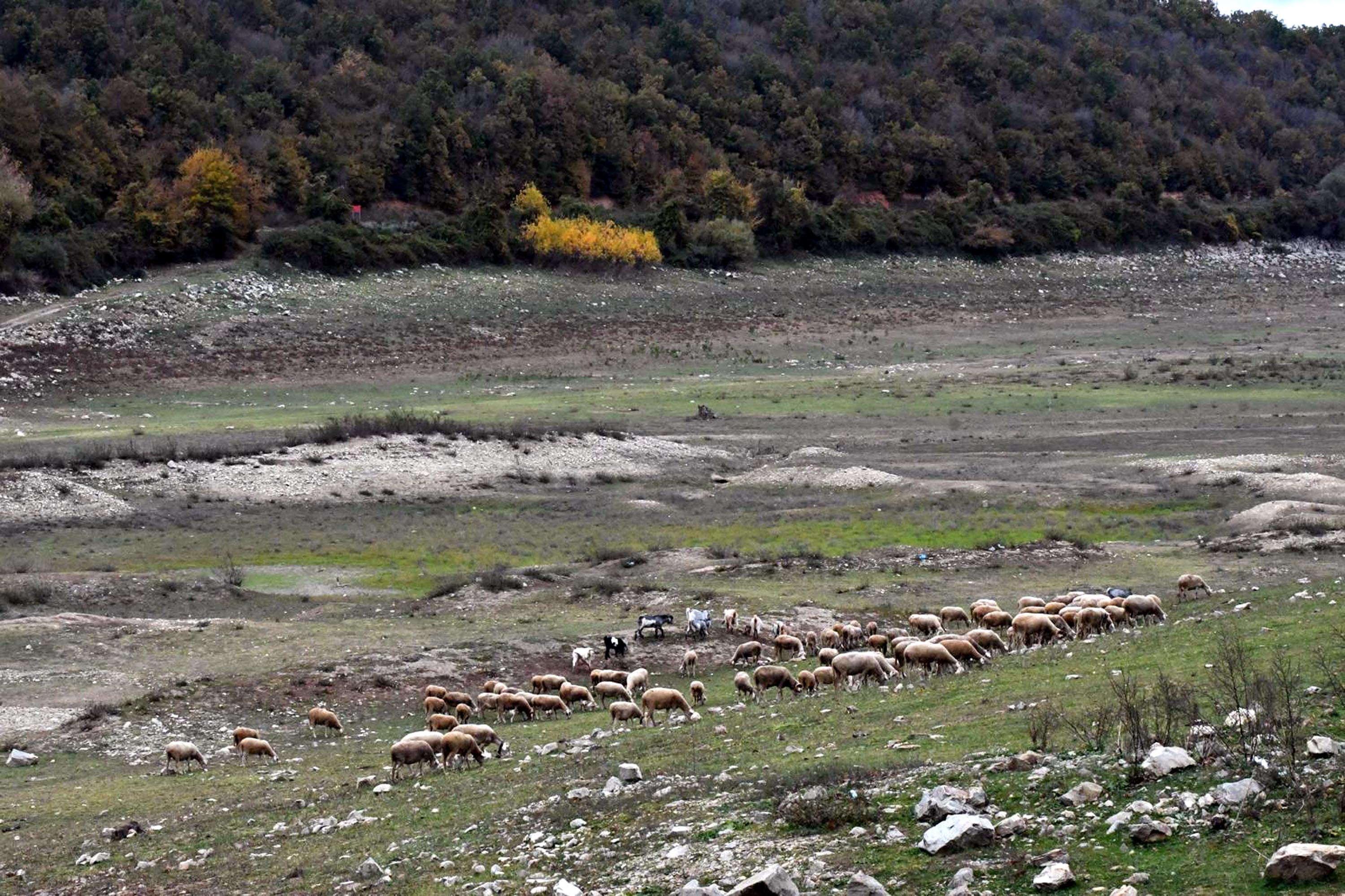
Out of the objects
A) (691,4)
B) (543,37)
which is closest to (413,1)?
(543,37)

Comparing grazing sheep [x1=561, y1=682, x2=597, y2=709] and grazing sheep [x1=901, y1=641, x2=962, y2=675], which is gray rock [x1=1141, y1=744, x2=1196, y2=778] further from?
grazing sheep [x1=561, y1=682, x2=597, y2=709]

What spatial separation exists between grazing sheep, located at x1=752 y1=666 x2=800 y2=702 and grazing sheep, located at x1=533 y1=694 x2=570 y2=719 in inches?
97.8

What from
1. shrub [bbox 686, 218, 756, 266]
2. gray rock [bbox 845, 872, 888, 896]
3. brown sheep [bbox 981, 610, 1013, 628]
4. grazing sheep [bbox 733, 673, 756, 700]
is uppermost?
shrub [bbox 686, 218, 756, 266]

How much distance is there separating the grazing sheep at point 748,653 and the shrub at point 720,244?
227ft

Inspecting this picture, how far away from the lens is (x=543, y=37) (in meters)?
120

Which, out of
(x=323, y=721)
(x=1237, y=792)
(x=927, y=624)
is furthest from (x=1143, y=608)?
(x=1237, y=792)

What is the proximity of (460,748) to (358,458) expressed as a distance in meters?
27.3

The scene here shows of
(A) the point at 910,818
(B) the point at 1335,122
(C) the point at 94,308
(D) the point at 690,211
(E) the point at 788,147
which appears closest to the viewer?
(A) the point at 910,818

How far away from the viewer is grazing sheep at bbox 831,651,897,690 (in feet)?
62.3

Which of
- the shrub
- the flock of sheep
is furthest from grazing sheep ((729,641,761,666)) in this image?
the shrub

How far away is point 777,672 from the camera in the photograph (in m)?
19.8

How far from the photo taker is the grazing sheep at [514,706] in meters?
20.2

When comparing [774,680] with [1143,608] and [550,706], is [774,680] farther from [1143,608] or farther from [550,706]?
[1143,608]

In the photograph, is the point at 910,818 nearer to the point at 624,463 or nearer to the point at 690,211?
the point at 624,463
